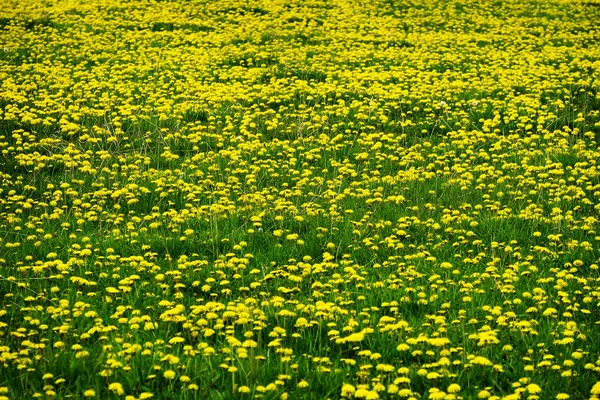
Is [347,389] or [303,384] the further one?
[303,384]

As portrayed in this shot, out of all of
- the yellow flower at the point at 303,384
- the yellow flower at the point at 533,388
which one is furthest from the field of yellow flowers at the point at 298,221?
the yellow flower at the point at 303,384

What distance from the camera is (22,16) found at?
16.5 m

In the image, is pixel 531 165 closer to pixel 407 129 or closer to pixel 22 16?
pixel 407 129

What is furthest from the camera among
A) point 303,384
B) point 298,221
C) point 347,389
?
point 298,221

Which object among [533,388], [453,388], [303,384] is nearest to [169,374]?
[303,384]

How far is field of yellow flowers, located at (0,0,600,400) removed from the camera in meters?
4.37

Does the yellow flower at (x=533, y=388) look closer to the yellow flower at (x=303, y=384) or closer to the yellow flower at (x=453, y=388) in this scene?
the yellow flower at (x=453, y=388)

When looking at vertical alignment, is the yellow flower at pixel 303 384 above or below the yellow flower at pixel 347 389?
below

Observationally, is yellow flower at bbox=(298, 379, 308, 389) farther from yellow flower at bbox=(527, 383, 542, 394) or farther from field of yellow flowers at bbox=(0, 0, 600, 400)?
yellow flower at bbox=(527, 383, 542, 394)

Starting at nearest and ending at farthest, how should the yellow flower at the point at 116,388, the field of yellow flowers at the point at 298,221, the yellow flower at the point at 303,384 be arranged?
the yellow flower at the point at 116,388 → the yellow flower at the point at 303,384 → the field of yellow flowers at the point at 298,221

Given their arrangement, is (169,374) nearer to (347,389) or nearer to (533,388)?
(347,389)

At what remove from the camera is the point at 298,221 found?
6727 mm

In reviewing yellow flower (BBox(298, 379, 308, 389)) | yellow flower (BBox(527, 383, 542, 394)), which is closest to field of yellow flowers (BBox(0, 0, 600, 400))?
yellow flower (BBox(527, 383, 542, 394))

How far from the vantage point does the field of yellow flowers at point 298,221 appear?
437 centimetres
